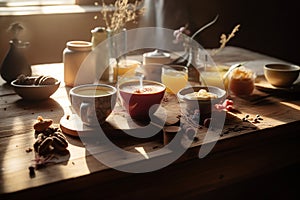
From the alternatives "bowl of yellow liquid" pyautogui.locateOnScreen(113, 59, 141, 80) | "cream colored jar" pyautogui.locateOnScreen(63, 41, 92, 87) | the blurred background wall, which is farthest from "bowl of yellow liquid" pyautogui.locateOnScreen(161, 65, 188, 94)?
the blurred background wall

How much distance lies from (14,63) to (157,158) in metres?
0.91

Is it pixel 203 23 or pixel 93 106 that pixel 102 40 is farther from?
pixel 203 23

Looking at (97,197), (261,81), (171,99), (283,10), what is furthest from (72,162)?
(283,10)

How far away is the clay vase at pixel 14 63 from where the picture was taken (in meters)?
1.74

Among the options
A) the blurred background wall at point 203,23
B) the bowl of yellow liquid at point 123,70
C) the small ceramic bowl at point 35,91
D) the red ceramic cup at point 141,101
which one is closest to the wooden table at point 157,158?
the small ceramic bowl at point 35,91

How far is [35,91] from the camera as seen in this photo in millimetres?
1547

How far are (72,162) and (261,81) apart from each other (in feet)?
3.52

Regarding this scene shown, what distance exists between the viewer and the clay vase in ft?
5.71

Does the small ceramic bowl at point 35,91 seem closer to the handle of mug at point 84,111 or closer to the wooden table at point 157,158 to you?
the wooden table at point 157,158

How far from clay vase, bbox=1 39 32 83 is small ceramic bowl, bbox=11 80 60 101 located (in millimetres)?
178

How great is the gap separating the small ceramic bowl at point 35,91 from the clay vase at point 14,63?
18 cm

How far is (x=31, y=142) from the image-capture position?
3.99 feet

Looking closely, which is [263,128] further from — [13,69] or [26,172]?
[13,69]

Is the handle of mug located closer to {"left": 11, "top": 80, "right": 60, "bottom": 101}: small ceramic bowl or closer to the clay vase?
{"left": 11, "top": 80, "right": 60, "bottom": 101}: small ceramic bowl
